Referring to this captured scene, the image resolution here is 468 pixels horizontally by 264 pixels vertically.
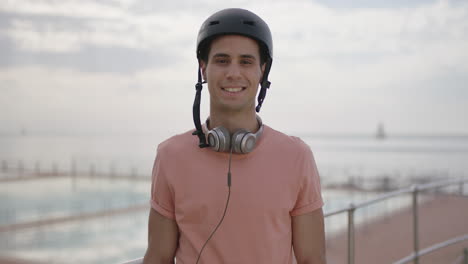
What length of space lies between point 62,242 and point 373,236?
11886 millimetres

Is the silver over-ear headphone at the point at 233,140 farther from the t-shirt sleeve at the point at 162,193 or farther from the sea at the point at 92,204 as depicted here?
the sea at the point at 92,204

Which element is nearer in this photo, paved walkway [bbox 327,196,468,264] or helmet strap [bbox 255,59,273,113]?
helmet strap [bbox 255,59,273,113]

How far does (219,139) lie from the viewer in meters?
1.41

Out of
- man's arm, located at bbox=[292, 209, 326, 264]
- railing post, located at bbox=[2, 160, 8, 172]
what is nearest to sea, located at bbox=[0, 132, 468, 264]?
railing post, located at bbox=[2, 160, 8, 172]

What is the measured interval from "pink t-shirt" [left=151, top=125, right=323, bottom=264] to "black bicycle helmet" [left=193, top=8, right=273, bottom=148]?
0.11m

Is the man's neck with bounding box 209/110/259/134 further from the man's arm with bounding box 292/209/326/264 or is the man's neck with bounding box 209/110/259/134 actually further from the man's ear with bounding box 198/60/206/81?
the man's arm with bounding box 292/209/326/264

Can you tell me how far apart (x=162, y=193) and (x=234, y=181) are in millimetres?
251

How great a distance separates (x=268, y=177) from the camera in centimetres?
145

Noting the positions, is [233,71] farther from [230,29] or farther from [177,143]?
[177,143]

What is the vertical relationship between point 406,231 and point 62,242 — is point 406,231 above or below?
above

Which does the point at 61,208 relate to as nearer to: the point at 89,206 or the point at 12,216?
the point at 89,206

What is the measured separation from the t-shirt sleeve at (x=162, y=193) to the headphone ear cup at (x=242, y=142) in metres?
0.26

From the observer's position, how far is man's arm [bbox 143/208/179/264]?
59.7 inches

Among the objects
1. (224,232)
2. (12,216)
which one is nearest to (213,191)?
(224,232)
